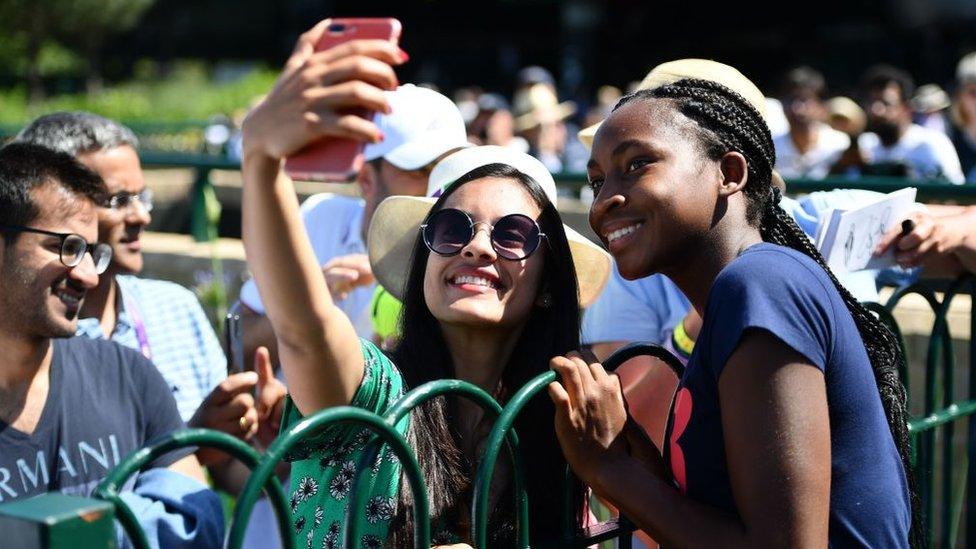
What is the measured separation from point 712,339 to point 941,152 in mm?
6917

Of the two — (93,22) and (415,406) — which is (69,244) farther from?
(93,22)

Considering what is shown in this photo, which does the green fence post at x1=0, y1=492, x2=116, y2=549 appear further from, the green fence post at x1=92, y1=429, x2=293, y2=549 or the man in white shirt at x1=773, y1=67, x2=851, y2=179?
the man in white shirt at x1=773, y1=67, x2=851, y2=179

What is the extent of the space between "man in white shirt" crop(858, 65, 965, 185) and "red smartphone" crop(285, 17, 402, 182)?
20.9 ft

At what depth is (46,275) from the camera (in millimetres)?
2789

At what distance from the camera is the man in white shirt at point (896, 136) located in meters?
8.12

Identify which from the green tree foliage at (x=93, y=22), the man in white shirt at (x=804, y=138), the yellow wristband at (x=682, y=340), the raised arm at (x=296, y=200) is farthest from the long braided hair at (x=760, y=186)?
the green tree foliage at (x=93, y=22)

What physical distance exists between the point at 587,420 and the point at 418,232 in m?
1.10

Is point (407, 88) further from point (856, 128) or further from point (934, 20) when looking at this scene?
point (934, 20)

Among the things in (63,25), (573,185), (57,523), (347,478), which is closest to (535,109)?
(573,185)

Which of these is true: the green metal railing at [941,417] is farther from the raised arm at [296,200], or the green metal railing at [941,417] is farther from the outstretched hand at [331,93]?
the outstretched hand at [331,93]

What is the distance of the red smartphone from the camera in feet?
5.31

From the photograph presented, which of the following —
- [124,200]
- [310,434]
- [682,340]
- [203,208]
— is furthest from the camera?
[203,208]

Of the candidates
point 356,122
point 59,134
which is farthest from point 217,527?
point 59,134

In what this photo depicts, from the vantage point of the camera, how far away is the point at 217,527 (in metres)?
2.44
